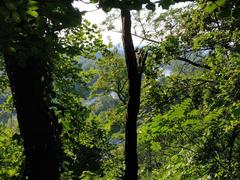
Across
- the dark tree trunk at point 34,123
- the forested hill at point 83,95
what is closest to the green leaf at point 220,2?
the forested hill at point 83,95

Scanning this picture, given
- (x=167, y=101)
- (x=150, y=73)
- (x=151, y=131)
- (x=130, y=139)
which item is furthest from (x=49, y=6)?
(x=150, y=73)

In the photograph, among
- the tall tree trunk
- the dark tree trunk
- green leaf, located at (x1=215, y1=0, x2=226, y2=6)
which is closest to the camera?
green leaf, located at (x1=215, y1=0, x2=226, y2=6)

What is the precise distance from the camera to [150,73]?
1240 cm

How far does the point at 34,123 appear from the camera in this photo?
13.8 feet

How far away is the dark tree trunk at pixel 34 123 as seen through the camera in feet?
13.7

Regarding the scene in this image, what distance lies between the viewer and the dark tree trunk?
4172mm

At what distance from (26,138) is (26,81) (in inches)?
26.6

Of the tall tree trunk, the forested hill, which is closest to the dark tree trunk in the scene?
the forested hill

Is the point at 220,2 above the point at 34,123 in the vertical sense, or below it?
above

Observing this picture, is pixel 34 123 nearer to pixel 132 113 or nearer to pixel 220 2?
pixel 132 113

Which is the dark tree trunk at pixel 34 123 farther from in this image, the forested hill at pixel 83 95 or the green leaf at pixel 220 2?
the green leaf at pixel 220 2

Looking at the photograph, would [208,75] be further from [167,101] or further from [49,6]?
[49,6]

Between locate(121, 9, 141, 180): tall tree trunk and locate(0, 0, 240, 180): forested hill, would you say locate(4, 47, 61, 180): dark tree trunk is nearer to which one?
locate(0, 0, 240, 180): forested hill

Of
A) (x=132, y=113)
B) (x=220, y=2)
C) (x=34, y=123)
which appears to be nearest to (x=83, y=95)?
(x=132, y=113)
